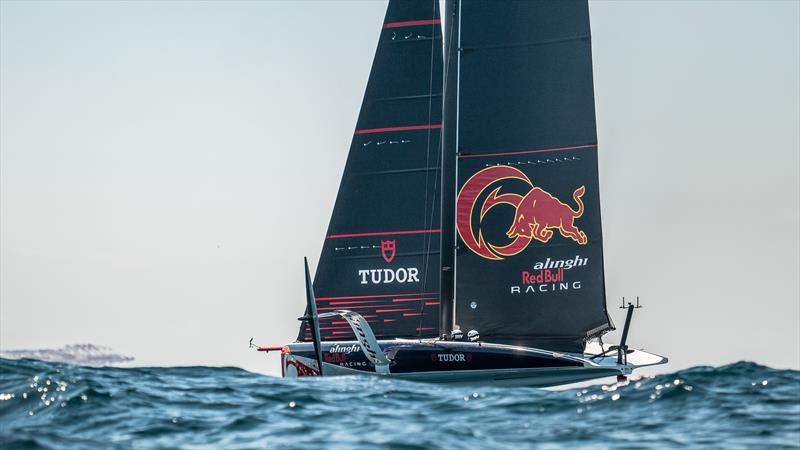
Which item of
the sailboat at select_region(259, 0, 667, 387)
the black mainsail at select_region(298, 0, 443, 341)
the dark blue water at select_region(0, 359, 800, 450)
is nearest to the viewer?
the dark blue water at select_region(0, 359, 800, 450)

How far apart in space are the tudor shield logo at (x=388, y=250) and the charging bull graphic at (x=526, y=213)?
6.96ft

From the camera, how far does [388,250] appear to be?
2934 centimetres

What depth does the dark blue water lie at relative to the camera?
45.4ft

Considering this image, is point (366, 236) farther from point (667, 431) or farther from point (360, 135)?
point (667, 431)

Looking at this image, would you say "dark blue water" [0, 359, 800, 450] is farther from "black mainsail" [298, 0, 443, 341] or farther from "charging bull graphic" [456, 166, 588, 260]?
"black mainsail" [298, 0, 443, 341]

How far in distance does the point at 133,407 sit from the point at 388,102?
14.9 metres

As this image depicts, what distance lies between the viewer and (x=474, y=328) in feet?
92.5

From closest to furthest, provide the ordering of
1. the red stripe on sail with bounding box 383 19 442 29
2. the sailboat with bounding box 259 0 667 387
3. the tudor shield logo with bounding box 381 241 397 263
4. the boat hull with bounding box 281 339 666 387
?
the boat hull with bounding box 281 339 666 387 → the sailboat with bounding box 259 0 667 387 → the tudor shield logo with bounding box 381 241 397 263 → the red stripe on sail with bounding box 383 19 442 29

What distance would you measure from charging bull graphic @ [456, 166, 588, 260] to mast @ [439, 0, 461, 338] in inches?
23.7

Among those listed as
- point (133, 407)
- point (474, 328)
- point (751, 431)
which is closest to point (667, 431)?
point (751, 431)

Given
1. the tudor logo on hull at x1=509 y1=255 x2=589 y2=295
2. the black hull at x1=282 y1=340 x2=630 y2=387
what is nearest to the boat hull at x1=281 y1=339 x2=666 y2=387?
the black hull at x1=282 y1=340 x2=630 y2=387

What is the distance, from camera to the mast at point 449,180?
93.6 ft

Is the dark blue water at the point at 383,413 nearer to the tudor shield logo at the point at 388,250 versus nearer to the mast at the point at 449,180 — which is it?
the mast at the point at 449,180

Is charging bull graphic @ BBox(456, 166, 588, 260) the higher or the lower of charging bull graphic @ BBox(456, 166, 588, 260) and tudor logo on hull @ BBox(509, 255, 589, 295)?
the higher
